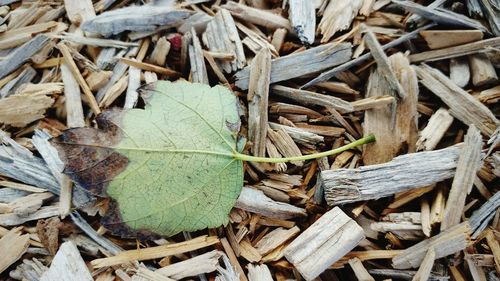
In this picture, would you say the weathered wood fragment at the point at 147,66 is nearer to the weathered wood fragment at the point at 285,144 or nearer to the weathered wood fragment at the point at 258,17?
the weathered wood fragment at the point at 258,17

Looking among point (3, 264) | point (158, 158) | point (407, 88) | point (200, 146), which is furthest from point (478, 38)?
point (3, 264)

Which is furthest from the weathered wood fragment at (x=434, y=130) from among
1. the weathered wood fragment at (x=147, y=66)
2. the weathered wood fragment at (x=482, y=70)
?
the weathered wood fragment at (x=147, y=66)

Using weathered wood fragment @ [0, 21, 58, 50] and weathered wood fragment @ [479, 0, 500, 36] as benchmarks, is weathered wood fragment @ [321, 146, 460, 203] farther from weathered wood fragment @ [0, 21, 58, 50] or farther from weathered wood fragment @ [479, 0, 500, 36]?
weathered wood fragment @ [0, 21, 58, 50]

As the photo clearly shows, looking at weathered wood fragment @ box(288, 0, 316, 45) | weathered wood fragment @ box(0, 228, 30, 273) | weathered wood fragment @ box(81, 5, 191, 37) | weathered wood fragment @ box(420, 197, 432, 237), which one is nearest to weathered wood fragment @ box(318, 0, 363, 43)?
weathered wood fragment @ box(288, 0, 316, 45)

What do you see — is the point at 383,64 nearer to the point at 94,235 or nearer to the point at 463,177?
the point at 463,177

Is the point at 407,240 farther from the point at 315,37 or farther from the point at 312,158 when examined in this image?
the point at 315,37

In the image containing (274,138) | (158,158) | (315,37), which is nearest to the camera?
(158,158)
